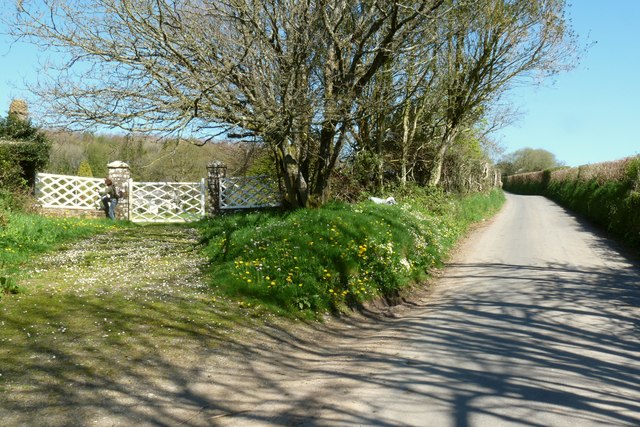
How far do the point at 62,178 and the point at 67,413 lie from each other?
59.8ft

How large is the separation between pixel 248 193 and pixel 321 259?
11332mm

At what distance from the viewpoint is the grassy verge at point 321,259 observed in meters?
8.34

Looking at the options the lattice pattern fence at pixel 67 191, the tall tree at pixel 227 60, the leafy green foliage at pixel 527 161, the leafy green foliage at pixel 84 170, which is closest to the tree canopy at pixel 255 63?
the tall tree at pixel 227 60

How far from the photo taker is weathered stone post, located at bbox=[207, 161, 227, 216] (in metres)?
21.2

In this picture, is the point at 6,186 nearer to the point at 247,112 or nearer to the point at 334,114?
the point at 247,112

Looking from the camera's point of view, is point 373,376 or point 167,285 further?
point 167,285

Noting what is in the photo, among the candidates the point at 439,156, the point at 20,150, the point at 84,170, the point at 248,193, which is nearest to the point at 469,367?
the point at 248,193

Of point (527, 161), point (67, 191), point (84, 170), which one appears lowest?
point (67, 191)

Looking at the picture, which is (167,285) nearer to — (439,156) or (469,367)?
(469,367)

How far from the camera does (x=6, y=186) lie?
15695mm

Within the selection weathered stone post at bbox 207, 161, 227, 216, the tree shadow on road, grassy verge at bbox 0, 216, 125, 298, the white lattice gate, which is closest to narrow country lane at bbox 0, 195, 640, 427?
the tree shadow on road

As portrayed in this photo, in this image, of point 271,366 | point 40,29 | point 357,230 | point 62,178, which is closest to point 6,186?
point 62,178

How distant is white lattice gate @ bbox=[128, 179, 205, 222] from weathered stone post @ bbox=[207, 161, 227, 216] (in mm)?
654

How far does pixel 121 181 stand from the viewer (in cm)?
2152
